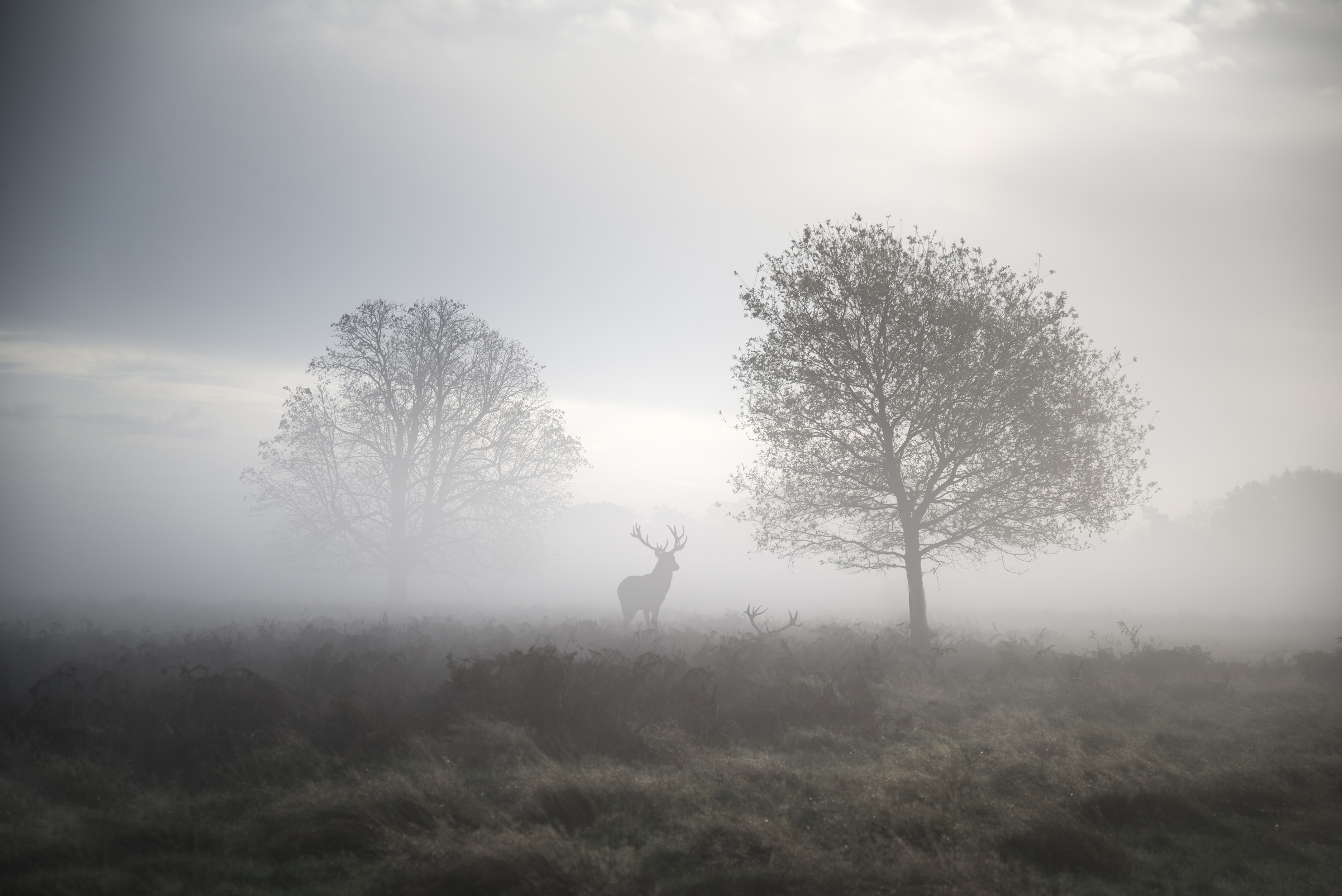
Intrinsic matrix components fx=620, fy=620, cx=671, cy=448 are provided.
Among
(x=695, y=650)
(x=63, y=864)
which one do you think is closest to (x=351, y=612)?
(x=695, y=650)

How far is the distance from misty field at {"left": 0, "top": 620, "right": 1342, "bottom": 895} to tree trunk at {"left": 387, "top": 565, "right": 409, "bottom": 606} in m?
12.4

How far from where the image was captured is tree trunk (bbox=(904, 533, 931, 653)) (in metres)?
14.8

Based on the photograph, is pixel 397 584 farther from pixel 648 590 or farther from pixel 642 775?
pixel 642 775

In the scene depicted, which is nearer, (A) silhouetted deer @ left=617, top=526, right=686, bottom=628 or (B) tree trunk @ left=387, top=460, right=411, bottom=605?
(A) silhouetted deer @ left=617, top=526, right=686, bottom=628

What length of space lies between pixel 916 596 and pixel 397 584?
772 inches

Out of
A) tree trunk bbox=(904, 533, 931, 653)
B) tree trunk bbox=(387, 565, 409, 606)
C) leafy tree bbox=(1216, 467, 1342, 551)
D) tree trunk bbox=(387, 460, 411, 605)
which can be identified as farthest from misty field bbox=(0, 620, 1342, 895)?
leafy tree bbox=(1216, 467, 1342, 551)

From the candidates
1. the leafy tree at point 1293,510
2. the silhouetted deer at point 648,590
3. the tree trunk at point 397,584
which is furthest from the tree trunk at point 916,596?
the leafy tree at point 1293,510

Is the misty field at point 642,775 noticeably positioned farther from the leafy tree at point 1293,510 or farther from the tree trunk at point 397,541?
the leafy tree at point 1293,510

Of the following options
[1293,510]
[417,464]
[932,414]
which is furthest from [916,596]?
[1293,510]

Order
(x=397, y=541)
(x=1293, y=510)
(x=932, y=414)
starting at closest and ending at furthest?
(x=932, y=414), (x=397, y=541), (x=1293, y=510)

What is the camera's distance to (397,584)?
24.8 metres

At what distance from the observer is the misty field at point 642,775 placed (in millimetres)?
4762

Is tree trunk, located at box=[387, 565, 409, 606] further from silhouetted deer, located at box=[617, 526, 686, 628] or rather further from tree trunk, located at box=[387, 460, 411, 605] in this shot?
silhouetted deer, located at box=[617, 526, 686, 628]

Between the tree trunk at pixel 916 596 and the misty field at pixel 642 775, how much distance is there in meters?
2.71
